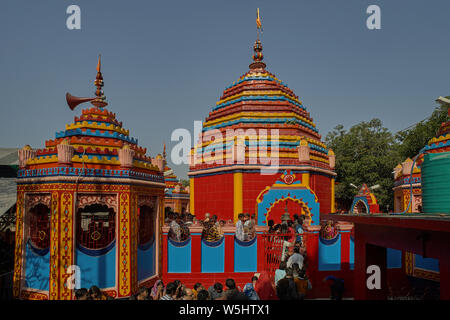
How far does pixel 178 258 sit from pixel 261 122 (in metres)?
10.7

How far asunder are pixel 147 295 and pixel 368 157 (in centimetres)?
2586

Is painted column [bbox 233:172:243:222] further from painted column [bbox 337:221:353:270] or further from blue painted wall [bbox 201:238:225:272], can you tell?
painted column [bbox 337:221:353:270]

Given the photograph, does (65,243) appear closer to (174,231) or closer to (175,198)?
(174,231)

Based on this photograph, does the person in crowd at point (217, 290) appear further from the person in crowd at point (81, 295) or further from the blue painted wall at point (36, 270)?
the blue painted wall at point (36, 270)

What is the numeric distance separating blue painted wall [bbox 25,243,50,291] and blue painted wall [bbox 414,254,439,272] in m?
12.3

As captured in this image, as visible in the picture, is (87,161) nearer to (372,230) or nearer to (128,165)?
(128,165)

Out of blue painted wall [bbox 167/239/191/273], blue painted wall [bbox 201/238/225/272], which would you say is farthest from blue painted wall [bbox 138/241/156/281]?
blue painted wall [bbox 201/238/225/272]

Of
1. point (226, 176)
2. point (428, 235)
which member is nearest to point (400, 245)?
point (428, 235)

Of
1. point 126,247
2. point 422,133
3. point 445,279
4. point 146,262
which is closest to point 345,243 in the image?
point 146,262

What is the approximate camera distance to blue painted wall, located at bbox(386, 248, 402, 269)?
11672 mm

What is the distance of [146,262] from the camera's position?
414 inches

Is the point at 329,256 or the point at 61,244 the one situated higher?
the point at 61,244

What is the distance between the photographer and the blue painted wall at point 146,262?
402 inches
